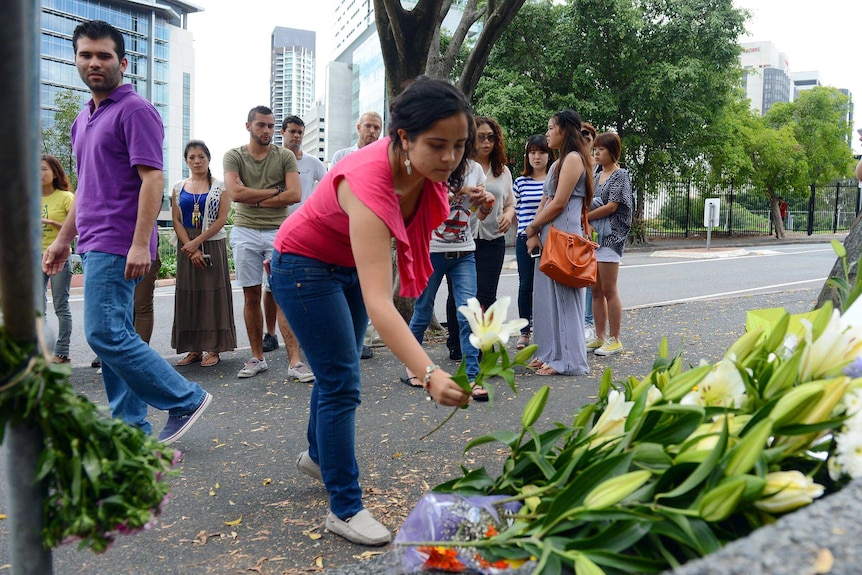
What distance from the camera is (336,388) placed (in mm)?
3029

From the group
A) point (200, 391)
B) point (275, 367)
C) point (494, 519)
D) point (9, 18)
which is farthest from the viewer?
point (275, 367)

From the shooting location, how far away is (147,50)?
366 feet

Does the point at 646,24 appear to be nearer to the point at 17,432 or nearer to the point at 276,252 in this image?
the point at 276,252

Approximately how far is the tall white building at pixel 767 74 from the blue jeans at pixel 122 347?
15197 cm

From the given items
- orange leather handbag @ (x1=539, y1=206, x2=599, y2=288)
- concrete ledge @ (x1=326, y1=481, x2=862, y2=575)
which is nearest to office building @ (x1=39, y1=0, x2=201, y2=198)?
orange leather handbag @ (x1=539, y1=206, x2=599, y2=288)

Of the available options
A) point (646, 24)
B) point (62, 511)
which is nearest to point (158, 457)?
point (62, 511)

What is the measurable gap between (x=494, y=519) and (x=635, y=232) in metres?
24.6

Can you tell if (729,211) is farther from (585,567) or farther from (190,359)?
(585,567)

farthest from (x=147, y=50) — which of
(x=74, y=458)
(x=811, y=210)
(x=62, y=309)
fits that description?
(x=74, y=458)

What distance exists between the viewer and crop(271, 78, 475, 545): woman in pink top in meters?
2.42

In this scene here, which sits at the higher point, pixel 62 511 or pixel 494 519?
pixel 62 511

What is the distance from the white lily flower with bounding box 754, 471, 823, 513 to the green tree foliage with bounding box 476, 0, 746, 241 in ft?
66.9

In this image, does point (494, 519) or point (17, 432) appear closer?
point (17, 432)

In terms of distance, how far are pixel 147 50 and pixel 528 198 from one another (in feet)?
Result: 387
